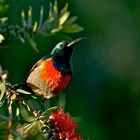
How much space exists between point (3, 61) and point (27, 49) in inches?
9.2

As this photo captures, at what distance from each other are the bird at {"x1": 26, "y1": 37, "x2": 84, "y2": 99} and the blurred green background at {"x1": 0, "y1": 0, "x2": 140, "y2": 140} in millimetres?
1899

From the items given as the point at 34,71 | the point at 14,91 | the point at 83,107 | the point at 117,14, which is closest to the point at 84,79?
the point at 83,107

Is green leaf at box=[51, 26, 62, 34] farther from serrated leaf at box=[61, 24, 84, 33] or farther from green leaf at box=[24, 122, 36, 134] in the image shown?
green leaf at box=[24, 122, 36, 134]

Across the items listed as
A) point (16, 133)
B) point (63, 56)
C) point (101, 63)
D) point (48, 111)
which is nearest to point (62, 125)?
point (48, 111)

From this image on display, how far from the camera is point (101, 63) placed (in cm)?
534

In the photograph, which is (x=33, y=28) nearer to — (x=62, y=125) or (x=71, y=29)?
(x=71, y=29)

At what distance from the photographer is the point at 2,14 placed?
7.14ft

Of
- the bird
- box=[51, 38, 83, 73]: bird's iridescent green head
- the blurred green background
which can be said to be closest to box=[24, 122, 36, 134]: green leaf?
the bird

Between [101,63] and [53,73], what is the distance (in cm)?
295

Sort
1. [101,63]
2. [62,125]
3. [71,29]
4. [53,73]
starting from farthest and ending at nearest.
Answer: [101,63]
[53,73]
[71,29]
[62,125]

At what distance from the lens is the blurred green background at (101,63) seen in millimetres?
4711

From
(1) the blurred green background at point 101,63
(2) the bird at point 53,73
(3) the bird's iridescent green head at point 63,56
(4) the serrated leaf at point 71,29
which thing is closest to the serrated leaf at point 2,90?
(2) the bird at point 53,73

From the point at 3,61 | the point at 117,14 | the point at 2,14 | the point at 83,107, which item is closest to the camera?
the point at 2,14

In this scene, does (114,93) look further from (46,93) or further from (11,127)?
(11,127)
